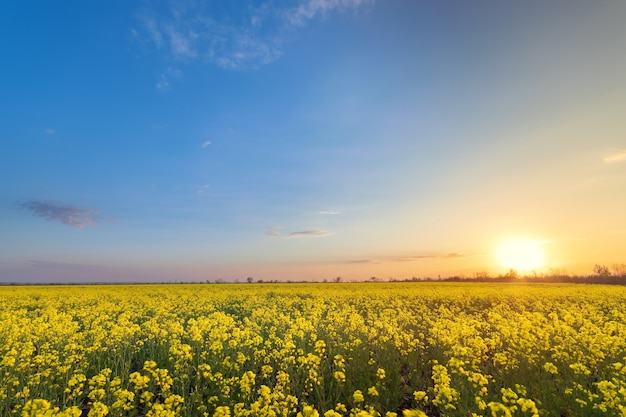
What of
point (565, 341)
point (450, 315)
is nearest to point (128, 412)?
point (565, 341)

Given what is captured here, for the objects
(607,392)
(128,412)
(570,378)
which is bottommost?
(128,412)

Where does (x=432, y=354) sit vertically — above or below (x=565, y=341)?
below

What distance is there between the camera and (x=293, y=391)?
8.82 m

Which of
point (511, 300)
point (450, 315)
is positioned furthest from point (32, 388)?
point (511, 300)

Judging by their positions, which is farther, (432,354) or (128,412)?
(432,354)

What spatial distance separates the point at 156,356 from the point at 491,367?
10731mm

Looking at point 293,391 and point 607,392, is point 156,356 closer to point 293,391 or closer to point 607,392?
point 293,391

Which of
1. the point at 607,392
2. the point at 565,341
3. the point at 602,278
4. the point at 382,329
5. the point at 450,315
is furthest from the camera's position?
the point at 602,278

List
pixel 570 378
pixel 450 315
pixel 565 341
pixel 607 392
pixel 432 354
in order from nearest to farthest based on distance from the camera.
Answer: pixel 607 392 < pixel 570 378 < pixel 565 341 < pixel 432 354 < pixel 450 315

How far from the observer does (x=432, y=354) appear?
11.7 meters

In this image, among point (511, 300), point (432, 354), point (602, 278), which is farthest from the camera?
point (602, 278)

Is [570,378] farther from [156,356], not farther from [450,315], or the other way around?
[156,356]

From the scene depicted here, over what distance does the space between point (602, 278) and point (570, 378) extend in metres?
78.3

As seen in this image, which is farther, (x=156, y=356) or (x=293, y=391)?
(x=156, y=356)
